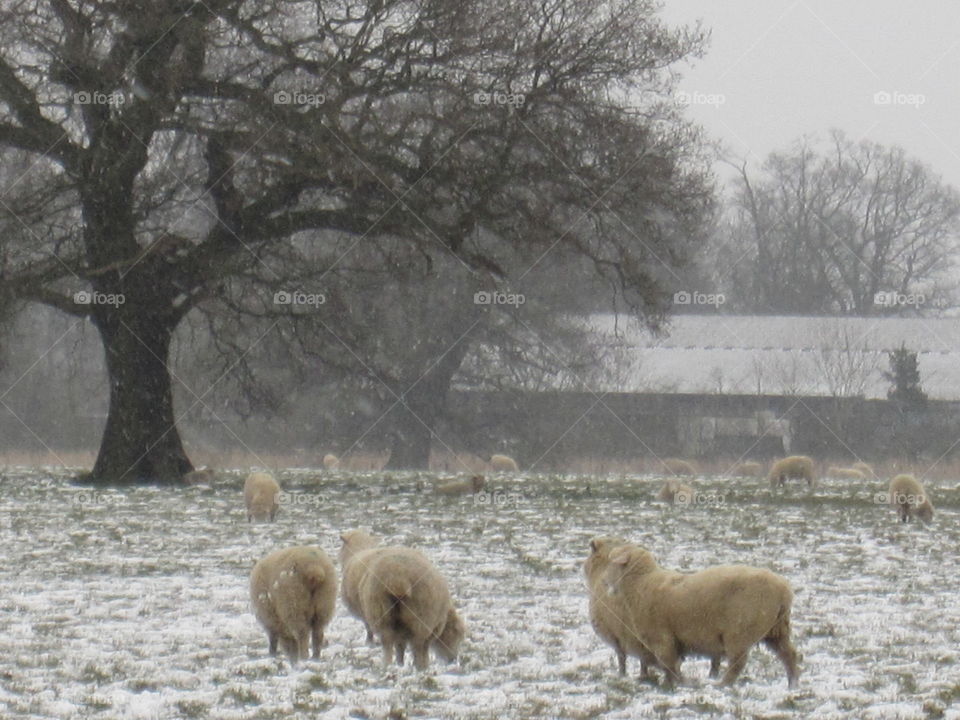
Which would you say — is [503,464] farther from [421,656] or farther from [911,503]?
[421,656]

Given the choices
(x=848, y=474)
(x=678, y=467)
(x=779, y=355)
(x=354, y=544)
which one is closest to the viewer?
(x=354, y=544)

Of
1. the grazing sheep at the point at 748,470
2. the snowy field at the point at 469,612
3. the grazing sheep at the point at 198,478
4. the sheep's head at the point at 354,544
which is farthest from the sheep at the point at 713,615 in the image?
the grazing sheep at the point at 748,470

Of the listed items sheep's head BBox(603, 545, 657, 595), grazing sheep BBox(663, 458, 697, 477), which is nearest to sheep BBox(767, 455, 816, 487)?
grazing sheep BBox(663, 458, 697, 477)

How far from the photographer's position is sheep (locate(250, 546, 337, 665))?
9547 millimetres

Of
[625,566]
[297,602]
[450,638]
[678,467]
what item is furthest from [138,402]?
[625,566]

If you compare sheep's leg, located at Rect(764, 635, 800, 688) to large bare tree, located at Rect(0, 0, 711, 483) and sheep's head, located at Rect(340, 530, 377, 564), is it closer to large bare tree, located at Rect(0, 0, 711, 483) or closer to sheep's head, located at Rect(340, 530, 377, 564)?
sheep's head, located at Rect(340, 530, 377, 564)

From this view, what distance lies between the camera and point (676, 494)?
76.2 feet

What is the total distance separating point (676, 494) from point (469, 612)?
39.4 feet

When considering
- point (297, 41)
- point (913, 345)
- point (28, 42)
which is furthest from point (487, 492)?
point (913, 345)

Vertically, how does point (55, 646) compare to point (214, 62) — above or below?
below

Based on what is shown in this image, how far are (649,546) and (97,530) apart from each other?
20.7ft

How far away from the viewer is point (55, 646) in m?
9.94

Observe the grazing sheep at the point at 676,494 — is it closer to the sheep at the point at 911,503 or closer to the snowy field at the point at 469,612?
the snowy field at the point at 469,612

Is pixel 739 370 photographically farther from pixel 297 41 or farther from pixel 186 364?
pixel 297 41
